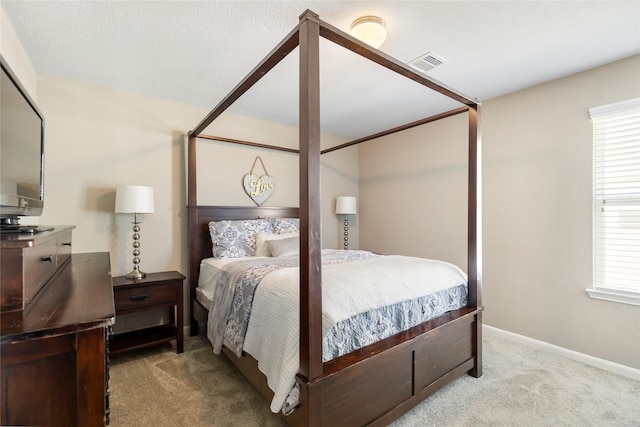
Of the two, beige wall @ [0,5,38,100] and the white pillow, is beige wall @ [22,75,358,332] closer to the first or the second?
beige wall @ [0,5,38,100]

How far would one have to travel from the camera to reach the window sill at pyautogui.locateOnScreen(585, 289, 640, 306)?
2223 mm

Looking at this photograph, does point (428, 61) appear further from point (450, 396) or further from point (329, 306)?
point (450, 396)

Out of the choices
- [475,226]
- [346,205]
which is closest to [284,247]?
[346,205]

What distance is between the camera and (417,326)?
6.27 ft

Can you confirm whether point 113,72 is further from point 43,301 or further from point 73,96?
point 43,301

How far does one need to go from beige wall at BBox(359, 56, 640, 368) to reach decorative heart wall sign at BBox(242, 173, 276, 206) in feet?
6.45

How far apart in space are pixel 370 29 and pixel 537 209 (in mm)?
2286

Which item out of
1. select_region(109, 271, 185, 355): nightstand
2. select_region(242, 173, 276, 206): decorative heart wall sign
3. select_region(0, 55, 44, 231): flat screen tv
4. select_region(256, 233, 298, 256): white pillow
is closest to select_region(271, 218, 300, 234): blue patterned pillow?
select_region(256, 233, 298, 256): white pillow

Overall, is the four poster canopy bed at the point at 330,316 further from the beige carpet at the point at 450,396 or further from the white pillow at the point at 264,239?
the white pillow at the point at 264,239

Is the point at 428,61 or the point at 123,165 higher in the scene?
the point at 428,61

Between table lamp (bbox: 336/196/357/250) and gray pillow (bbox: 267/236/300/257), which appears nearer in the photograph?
gray pillow (bbox: 267/236/300/257)

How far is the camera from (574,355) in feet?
8.20

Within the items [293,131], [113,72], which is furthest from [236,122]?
[113,72]

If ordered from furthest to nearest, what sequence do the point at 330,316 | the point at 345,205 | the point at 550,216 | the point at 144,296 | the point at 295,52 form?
the point at 345,205, the point at 550,216, the point at 144,296, the point at 295,52, the point at 330,316
